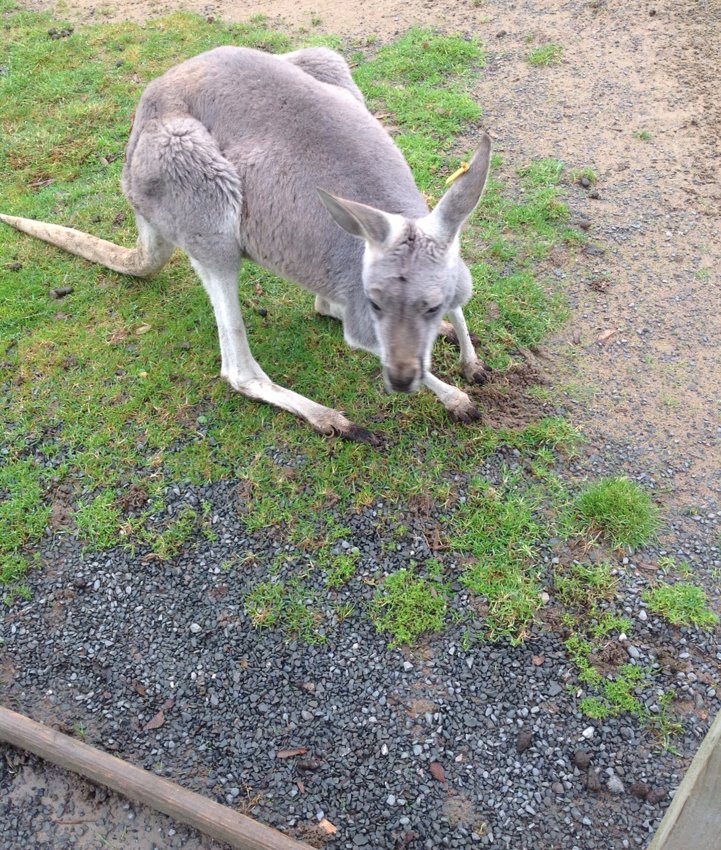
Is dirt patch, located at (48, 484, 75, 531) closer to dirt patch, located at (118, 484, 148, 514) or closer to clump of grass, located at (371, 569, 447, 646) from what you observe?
dirt patch, located at (118, 484, 148, 514)

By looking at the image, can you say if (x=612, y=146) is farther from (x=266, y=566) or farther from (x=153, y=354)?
(x=266, y=566)

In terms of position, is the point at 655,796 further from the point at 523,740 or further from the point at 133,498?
the point at 133,498

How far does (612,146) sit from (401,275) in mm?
3105

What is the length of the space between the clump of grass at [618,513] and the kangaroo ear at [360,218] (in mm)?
1485

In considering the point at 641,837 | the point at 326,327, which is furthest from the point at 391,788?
the point at 326,327

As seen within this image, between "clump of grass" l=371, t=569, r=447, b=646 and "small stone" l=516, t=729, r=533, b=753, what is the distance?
0.50 metres

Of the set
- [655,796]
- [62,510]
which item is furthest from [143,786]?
[655,796]

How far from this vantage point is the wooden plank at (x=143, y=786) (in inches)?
87.4

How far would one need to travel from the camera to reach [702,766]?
1.22 meters

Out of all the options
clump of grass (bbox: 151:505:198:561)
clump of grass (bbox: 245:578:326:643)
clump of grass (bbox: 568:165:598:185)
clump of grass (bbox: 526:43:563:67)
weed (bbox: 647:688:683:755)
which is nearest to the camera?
weed (bbox: 647:688:683:755)

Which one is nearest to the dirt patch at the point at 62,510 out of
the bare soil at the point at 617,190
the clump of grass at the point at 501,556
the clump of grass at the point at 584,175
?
the bare soil at the point at 617,190

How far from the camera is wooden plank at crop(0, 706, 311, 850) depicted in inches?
87.4

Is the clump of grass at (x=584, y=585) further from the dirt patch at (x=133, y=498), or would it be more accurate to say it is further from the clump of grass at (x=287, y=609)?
the dirt patch at (x=133, y=498)

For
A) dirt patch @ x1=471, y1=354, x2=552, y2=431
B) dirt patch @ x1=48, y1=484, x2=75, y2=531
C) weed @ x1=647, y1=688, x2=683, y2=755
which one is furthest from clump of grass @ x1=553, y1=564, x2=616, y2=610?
dirt patch @ x1=48, y1=484, x2=75, y2=531
